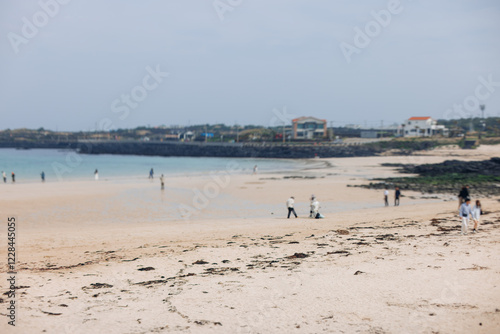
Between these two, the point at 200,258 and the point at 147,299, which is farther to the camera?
the point at 200,258

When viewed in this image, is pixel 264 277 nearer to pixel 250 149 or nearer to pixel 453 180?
pixel 453 180

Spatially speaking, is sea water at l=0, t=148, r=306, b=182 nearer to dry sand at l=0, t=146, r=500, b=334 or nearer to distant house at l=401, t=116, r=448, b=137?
dry sand at l=0, t=146, r=500, b=334

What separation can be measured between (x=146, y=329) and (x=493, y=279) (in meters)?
6.50

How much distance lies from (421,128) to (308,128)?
31.5 meters

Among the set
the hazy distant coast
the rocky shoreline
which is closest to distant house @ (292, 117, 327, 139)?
the hazy distant coast

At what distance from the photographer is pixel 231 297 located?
7.92 metres

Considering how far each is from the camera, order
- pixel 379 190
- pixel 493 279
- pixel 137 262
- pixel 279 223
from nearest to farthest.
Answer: pixel 493 279 → pixel 137 262 → pixel 279 223 → pixel 379 190

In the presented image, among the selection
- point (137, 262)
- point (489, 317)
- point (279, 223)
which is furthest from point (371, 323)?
point (279, 223)

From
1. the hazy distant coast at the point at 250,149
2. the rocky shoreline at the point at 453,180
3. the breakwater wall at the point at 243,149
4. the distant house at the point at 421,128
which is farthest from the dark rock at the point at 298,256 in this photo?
the distant house at the point at 421,128

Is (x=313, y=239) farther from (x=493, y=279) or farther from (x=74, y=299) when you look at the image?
(x=74, y=299)

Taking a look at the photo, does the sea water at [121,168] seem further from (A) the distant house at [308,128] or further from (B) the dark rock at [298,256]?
(A) the distant house at [308,128]

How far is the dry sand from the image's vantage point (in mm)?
6812

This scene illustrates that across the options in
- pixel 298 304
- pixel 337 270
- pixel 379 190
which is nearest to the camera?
pixel 298 304

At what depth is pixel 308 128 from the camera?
126750 mm
